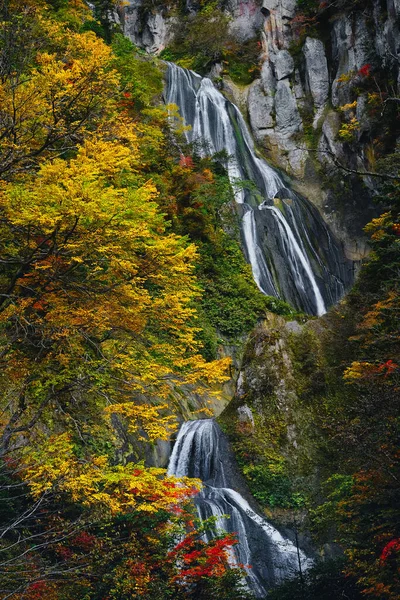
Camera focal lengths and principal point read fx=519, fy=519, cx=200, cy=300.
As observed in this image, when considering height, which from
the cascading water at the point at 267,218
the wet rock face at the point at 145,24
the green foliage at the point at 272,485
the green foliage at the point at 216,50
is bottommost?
the green foliage at the point at 272,485

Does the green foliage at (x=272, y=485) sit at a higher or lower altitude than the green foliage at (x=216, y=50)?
lower

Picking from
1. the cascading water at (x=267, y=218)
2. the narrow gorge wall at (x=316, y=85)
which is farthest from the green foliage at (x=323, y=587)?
the narrow gorge wall at (x=316, y=85)

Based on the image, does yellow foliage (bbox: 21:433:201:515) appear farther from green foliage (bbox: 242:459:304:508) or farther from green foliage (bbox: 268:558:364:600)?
green foliage (bbox: 242:459:304:508)

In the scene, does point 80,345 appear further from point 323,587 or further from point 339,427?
point 323,587

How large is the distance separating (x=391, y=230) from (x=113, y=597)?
1041cm

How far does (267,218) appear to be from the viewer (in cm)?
2511

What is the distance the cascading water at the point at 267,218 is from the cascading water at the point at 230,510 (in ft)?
31.5

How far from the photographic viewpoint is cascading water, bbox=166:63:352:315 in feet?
77.2

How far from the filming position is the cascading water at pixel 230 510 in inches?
441

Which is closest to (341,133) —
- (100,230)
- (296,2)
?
(296,2)

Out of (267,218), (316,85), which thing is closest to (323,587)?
(267,218)

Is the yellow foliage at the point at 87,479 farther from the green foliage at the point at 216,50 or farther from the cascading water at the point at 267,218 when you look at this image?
the green foliage at the point at 216,50

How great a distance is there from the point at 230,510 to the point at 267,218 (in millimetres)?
15937

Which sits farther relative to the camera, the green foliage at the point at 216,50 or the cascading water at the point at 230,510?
the green foliage at the point at 216,50
